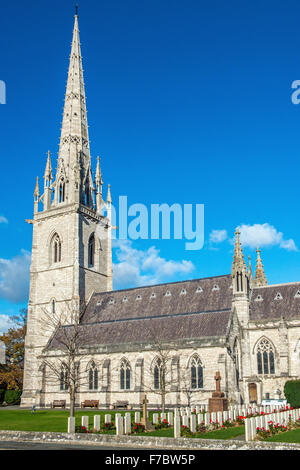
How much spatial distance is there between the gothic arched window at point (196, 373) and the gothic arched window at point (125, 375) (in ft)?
21.4

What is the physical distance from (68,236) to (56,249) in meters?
2.74

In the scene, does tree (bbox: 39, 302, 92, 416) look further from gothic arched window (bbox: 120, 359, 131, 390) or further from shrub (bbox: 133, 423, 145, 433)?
shrub (bbox: 133, 423, 145, 433)

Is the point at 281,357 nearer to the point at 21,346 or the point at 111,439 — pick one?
the point at 111,439

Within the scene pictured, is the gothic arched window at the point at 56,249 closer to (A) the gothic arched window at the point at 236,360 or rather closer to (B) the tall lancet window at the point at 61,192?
(B) the tall lancet window at the point at 61,192

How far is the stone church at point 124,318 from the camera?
41.9m

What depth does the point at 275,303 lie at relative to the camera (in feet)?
150

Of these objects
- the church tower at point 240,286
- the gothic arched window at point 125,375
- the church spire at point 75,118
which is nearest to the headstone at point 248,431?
the church tower at point 240,286

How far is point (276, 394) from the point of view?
40938 mm

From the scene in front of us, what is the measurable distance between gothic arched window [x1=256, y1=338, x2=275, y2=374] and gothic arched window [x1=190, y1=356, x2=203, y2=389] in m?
5.40

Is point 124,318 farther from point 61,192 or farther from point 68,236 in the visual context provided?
point 61,192

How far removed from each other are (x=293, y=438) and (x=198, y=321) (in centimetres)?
2615

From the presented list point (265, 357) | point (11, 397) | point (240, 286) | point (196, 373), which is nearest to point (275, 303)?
point (240, 286)

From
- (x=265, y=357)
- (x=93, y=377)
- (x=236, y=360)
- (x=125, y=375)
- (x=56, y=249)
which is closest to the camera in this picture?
(x=236, y=360)

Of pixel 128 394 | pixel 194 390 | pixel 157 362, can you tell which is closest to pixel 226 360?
pixel 194 390
